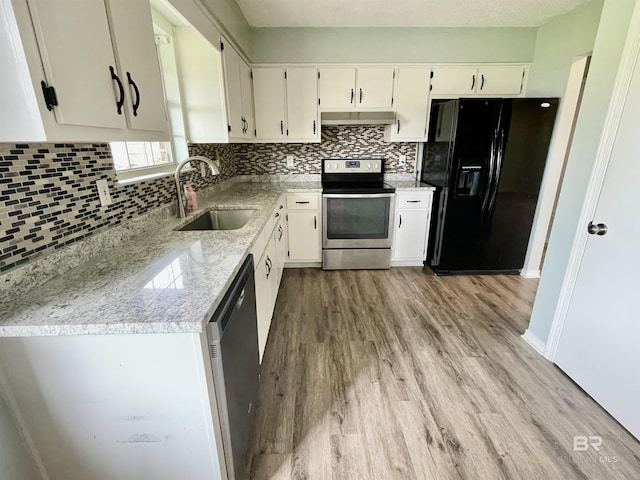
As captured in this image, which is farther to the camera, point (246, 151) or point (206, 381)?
point (246, 151)

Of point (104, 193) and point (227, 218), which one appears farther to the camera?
point (227, 218)

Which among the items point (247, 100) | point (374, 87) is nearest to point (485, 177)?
point (374, 87)

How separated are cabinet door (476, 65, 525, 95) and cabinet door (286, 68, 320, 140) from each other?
5.63 feet

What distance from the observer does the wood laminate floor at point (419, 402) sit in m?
1.32

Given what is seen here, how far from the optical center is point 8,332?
791 mm

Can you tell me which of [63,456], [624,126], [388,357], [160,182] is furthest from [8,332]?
[624,126]

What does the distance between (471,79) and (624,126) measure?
1.97 meters

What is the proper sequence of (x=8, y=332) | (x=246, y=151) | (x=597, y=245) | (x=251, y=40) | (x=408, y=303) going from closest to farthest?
(x=8, y=332)
(x=597, y=245)
(x=408, y=303)
(x=251, y=40)
(x=246, y=151)

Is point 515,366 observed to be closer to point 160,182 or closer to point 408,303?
point 408,303

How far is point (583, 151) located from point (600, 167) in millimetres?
177

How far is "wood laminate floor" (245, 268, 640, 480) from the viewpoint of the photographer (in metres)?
1.32

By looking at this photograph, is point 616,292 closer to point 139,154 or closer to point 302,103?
point 139,154

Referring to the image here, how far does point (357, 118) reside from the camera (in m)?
2.99

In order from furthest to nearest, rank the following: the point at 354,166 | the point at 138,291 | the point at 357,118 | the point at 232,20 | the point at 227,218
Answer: the point at 354,166, the point at 357,118, the point at 232,20, the point at 227,218, the point at 138,291
